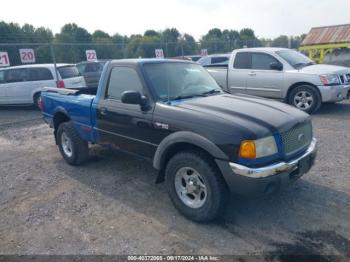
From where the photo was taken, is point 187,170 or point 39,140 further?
point 39,140

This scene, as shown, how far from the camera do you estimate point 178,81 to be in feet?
14.4

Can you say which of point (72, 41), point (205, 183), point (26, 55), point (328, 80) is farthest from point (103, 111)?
point (72, 41)

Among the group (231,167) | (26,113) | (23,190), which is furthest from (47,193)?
(26,113)

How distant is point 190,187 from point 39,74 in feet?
32.2

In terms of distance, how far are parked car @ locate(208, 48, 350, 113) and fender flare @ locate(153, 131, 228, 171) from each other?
622cm

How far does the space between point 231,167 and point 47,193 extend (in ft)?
9.52

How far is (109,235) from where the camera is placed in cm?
354

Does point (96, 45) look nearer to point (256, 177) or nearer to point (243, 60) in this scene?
point (243, 60)

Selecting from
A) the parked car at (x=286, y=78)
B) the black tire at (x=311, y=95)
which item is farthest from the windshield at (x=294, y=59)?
the black tire at (x=311, y=95)

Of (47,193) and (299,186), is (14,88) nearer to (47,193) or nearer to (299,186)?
(47,193)

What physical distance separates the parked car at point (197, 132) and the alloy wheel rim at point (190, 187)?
0.01 metres

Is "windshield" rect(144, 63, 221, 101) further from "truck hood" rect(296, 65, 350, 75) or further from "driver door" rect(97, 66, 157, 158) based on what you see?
"truck hood" rect(296, 65, 350, 75)

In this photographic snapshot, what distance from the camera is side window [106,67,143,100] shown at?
14.2 ft

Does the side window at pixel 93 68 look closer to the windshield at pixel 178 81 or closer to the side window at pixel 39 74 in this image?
the side window at pixel 39 74
